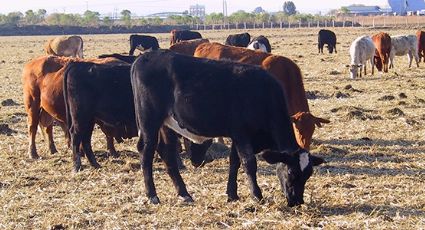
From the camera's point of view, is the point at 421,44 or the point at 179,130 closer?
the point at 179,130

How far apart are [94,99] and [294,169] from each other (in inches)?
134

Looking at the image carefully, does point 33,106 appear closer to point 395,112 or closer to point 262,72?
point 262,72

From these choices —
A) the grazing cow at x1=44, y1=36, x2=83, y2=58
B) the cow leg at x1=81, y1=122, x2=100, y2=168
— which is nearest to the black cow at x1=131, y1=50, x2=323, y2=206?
A: the cow leg at x1=81, y1=122, x2=100, y2=168

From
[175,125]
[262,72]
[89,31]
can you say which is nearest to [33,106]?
[175,125]

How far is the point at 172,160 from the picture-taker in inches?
324

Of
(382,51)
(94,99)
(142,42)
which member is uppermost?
(94,99)

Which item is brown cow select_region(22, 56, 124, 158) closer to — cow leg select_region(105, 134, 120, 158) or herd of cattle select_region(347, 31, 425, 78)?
cow leg select_region(105, 134, 120, 158)

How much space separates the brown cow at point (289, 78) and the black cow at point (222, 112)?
0.59 meters

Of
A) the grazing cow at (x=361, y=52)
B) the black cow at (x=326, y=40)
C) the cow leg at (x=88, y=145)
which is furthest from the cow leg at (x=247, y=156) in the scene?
the black cow at (x=326, y=40)

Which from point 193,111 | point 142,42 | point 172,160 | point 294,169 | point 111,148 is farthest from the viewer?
point 142,42

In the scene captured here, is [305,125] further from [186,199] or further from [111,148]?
[111,148]

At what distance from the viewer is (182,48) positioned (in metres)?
14.9

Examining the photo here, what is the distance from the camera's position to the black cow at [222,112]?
7359 mm

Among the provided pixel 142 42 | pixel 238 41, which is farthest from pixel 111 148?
pixel 142 42
